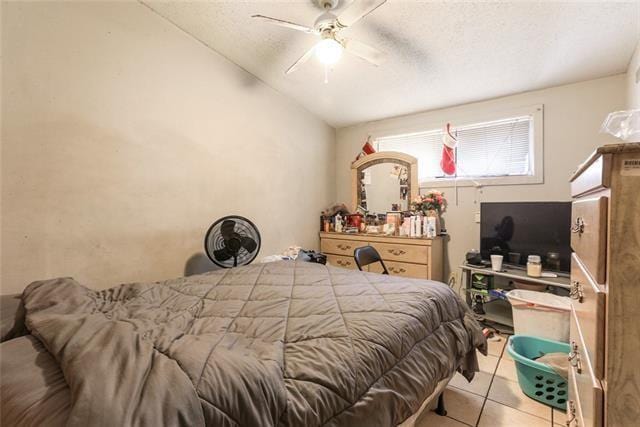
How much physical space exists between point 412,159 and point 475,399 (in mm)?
2384

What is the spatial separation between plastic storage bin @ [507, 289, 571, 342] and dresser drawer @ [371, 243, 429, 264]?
0.80 m

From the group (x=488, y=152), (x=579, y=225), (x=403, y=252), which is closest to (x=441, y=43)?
(x=488, y=152)

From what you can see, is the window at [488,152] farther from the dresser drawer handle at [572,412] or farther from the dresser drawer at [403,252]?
the dresser drawer handle at [572,412]

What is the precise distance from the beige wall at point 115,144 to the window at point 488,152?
75.6 inches

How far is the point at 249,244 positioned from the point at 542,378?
203 cm

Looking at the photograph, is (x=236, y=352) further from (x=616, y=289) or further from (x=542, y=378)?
(x=542, y=378)

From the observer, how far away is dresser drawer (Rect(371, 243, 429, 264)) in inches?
113

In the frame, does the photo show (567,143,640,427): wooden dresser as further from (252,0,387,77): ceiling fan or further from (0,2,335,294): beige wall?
(0,2,335,294): beige wall

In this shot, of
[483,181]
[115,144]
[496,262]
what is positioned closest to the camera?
[115,144]

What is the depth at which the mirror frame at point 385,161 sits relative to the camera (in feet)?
10.7

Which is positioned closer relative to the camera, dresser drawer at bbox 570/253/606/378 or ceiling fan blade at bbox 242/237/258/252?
dresser drawer at bbox 570/253/606/378

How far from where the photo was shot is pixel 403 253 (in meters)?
2.97

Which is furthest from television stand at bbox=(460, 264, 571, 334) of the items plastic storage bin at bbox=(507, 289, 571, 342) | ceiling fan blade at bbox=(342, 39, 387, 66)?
ceiling fan blade at bbox=(342, 39, 387, 66)

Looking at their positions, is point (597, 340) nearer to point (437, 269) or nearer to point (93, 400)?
point (93, 400)
